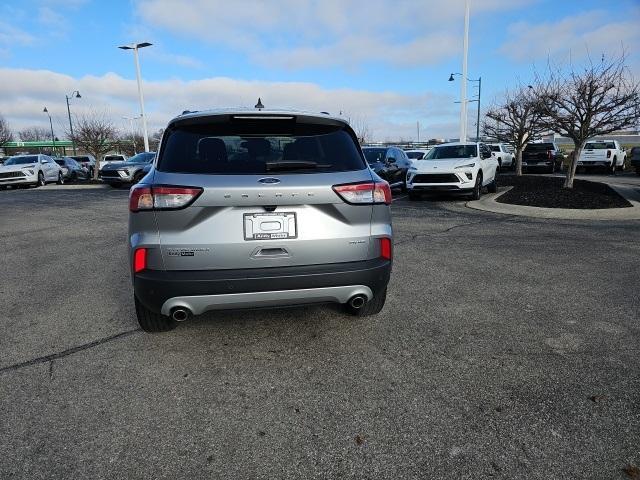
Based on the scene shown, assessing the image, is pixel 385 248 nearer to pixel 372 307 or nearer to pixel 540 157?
pixel 372 307

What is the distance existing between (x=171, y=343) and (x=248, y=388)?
3.25 feet

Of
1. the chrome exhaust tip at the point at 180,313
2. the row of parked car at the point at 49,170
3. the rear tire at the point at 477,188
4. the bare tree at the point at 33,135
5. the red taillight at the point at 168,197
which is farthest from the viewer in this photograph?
the bare tree at the point at 33,135

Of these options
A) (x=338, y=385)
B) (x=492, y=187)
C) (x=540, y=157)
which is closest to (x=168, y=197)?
(x=338, y=385)

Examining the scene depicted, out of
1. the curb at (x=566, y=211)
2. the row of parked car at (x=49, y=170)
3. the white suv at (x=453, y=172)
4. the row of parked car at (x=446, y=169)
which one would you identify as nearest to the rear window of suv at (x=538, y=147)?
the row of parked car at (x=446, y=169)

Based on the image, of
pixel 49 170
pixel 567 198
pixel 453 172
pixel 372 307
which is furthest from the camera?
pixel 49 170

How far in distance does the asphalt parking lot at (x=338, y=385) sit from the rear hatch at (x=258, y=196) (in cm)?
83

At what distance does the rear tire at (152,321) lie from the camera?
3.39 meters

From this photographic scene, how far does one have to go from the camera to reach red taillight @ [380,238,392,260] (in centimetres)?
320

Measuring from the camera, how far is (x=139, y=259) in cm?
290

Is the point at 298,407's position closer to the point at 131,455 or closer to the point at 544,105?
the point at 131,455

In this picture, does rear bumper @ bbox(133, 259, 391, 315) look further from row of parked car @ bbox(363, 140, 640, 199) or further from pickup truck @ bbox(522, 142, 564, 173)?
pickup truck @ bbox(522, 142, 564, 173)

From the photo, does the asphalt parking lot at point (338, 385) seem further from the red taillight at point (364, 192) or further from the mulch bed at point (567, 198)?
the mulch bed at point (567, 198)

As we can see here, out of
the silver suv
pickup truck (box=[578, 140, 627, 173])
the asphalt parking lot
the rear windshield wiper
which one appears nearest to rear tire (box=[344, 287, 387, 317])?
the asphalt parking lot

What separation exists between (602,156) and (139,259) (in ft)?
92.3
